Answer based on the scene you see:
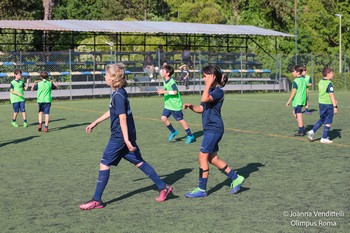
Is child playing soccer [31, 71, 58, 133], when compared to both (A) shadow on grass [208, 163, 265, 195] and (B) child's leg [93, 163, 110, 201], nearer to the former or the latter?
(A) shadow on grass [208, 163, 265, 195]

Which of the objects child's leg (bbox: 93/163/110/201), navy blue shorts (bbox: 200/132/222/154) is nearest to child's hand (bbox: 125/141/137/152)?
child's leg (bbox: 93/163/110/201)

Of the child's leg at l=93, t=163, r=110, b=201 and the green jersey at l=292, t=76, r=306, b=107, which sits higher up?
the green jersey at l=292, t=76, r=306, b=107

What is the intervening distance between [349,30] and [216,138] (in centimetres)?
5929

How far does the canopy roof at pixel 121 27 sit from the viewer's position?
31125mm

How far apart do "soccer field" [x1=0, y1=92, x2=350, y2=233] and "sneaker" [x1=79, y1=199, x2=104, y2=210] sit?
0.10 m

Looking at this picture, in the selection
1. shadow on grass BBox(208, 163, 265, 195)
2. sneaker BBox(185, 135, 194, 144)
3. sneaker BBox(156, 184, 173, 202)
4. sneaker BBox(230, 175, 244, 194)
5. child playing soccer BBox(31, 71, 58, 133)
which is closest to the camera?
sneaker BBox(156, 184, 173, 202)

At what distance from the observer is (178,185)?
881 cm

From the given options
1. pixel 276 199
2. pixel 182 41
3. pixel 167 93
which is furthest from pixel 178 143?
pixel 182 41

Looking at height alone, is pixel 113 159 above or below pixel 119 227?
above

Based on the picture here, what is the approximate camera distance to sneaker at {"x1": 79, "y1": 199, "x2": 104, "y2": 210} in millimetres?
7372

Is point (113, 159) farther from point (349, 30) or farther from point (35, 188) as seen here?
point (349, 30)

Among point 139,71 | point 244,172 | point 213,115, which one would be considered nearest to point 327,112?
point 244,172

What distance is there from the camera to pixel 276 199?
7.77 meters

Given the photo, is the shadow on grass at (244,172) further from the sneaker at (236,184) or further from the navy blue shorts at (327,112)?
the navy blue shorts at (327,112)
